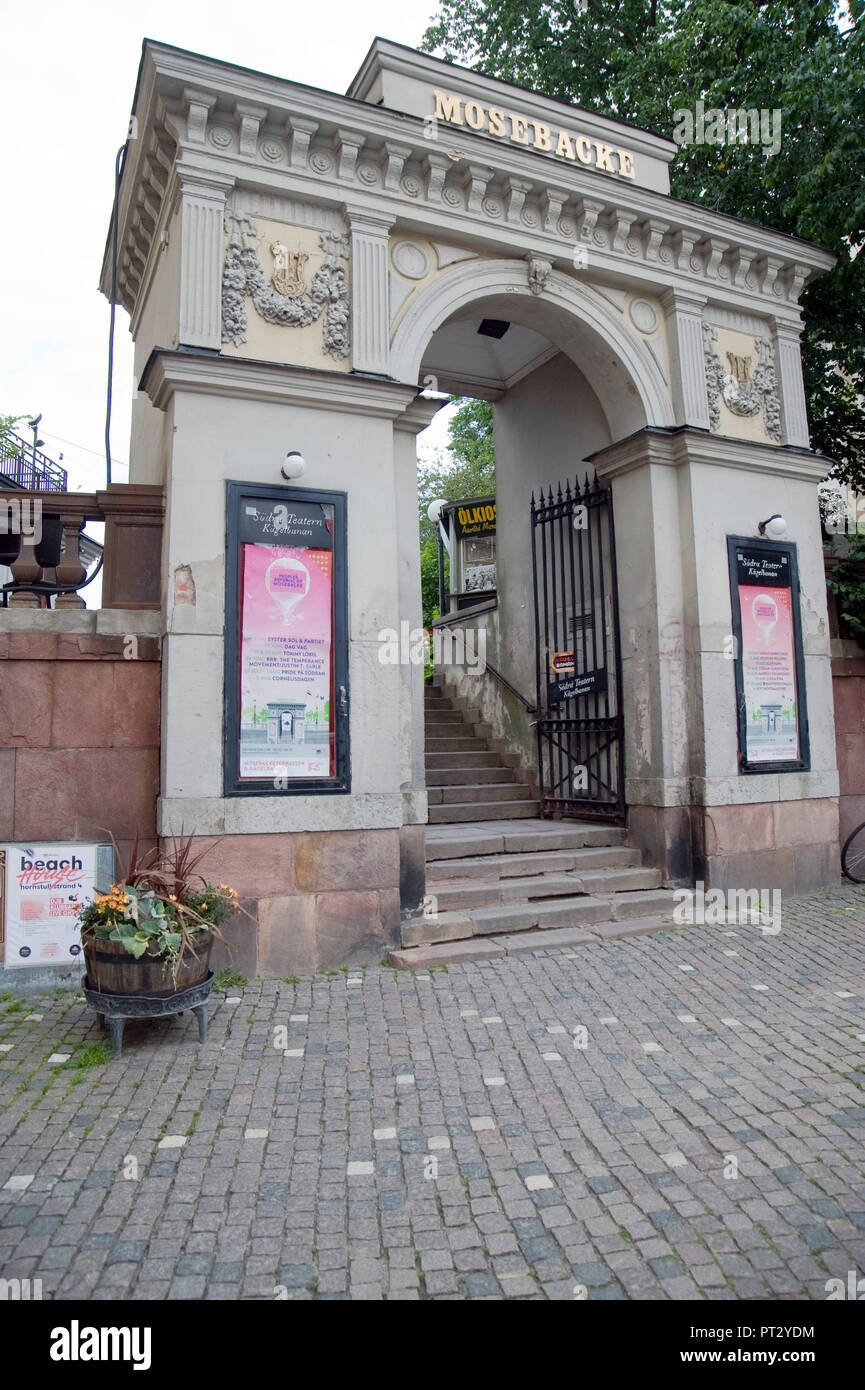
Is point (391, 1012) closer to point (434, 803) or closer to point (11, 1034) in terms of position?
point (11, 1034)

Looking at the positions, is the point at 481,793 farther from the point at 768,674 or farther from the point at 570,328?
the point at 570,328

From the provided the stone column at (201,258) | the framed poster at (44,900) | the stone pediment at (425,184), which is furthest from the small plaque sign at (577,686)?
the framed poster at (44,900)

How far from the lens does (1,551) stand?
6223 millimetres

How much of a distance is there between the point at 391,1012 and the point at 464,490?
28.7 meters

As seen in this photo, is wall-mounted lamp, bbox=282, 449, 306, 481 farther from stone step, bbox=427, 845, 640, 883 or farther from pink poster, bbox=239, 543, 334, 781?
stone step, bbox=427, 845, 640, 883

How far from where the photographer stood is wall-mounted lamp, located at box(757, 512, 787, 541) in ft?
26.1

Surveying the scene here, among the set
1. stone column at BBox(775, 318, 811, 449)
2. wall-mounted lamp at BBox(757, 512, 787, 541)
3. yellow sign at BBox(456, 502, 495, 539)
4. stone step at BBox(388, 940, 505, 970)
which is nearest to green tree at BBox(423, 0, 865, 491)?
stone column at BBox(775, 318, 811, 449)

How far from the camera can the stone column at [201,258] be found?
19.4 ft

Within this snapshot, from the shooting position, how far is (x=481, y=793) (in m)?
9.28

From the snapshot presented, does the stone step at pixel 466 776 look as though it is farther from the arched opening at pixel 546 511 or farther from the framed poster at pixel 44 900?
the framed poster at pixel 44 900

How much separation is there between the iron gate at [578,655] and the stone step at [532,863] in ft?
1.70

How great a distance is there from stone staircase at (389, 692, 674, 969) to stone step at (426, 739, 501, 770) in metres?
0.80

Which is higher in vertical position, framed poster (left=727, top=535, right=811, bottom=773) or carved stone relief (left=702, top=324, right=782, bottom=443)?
carved stone relief (left=702, top=324, right=782, bottom=443)
